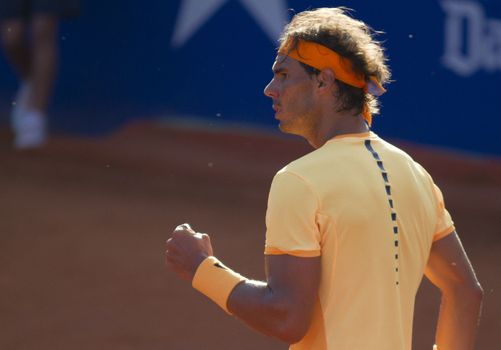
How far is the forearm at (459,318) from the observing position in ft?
8.31

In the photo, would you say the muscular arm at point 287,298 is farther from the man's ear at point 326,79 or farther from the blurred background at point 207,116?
the blurred background at point 207,116

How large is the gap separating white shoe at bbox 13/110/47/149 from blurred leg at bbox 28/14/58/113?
10 cm

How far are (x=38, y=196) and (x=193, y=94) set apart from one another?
1.52m

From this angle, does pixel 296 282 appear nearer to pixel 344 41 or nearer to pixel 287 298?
pixel 287 298

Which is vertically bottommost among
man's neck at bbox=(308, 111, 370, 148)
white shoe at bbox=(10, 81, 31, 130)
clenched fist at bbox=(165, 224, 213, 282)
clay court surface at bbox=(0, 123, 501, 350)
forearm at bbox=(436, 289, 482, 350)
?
clay court surface at bbox=(0, 123, 501, 350)

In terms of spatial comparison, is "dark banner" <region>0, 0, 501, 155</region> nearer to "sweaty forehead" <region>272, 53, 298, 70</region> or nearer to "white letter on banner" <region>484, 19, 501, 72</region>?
"white letter on banner" <region>484, 19, 501, 72</region>

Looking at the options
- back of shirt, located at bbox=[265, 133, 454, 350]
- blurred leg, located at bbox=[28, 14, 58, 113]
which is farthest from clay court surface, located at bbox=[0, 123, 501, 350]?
back of shirt, located at bbox=[265, 133, 454, 350]

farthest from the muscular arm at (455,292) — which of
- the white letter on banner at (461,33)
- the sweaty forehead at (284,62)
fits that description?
the white letter on banner at (461,33)

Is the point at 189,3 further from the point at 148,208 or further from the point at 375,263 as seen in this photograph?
the point at 375,263

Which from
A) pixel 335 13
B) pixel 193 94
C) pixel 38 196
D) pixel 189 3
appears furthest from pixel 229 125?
pixel 335 13

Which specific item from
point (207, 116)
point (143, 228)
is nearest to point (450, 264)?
point (143, 228)

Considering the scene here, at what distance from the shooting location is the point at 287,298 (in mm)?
2154

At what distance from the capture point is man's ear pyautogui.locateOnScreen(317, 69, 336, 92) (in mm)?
2416

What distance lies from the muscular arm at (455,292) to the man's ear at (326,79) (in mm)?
475
